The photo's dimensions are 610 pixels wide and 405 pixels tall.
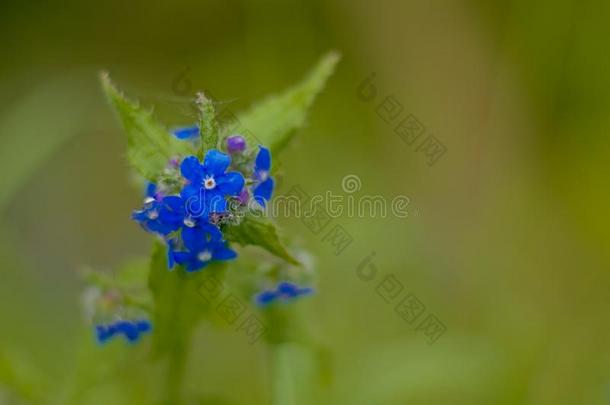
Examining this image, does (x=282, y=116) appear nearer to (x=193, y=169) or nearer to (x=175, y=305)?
(x=193, y=169)

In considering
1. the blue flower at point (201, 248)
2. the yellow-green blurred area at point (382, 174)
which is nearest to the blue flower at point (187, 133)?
the blue flower at point (201, 248)

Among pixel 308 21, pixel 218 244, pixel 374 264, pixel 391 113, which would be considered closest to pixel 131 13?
pixel 308 21

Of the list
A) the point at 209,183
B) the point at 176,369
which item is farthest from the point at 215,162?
the point at 176,369

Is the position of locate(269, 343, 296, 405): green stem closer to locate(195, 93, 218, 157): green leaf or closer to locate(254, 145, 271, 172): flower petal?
locate(254, 145, 271, 172): flower petal

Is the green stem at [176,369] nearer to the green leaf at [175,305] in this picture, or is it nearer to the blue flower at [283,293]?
the green leaf at [175,305]

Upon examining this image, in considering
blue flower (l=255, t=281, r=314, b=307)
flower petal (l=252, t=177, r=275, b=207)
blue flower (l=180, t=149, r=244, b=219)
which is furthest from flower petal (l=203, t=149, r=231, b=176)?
blue flower (l=255, t=281, r=314, b=307)

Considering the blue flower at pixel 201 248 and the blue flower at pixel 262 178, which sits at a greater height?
the blue flower at pixel 262 178
